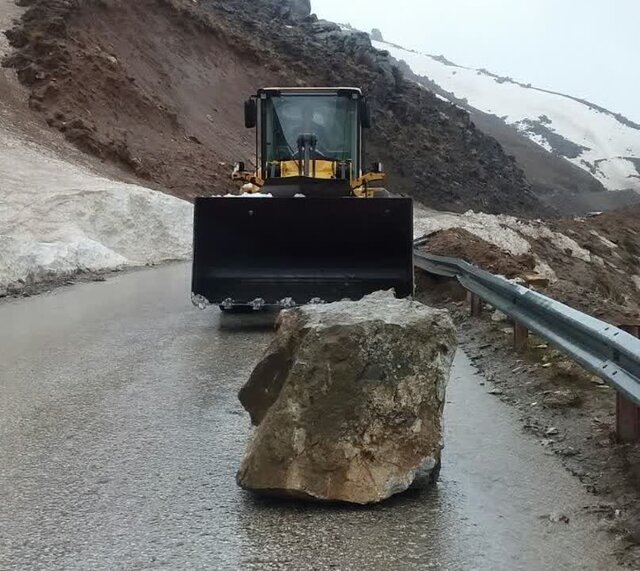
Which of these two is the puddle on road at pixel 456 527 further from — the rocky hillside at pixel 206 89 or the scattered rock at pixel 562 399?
the rocky hillside at pixel 206 89

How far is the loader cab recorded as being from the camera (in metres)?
12.9

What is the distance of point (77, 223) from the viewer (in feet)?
68.6

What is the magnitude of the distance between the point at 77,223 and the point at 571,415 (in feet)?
56.5

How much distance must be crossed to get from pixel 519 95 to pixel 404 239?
487 feet

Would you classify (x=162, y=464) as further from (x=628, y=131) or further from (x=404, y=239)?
(x=628, y=131)

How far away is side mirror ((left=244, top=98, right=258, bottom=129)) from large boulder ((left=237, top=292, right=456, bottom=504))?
8471 millimetres

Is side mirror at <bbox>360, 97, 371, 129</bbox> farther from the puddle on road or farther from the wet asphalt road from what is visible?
the puddle on road

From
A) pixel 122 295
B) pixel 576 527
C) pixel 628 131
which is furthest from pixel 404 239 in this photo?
pixel 628 131

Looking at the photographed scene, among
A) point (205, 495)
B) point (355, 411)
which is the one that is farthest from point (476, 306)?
point (205, 495)

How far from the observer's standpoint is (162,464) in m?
4.88

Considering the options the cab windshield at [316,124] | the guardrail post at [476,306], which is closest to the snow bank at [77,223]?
the cab windshield at [316,124]

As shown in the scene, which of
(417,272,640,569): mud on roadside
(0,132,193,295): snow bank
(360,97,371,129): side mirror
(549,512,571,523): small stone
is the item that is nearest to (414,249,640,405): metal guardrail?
(417,272,640,569): mud on roadside

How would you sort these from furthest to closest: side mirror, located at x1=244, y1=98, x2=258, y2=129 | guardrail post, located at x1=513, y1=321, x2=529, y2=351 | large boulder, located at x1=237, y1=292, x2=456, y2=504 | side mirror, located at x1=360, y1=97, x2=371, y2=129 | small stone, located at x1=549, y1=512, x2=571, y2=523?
1. side mirror, located at x1=360, y1=97, x2=371, y2=129
2. side mirror, located at x1=244, y1=98, x2=258, y2=129
3. guardrail post, located at x1=513, y1=321, x2=529, y2=351
4. large boulder, located at x1=237, y1=292, x2=456, y2=504
5. small stone, located at x1=549, y1=512, x2=571, y2=523

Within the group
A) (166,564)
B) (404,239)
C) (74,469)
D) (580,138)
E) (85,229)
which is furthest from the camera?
(580,138)
